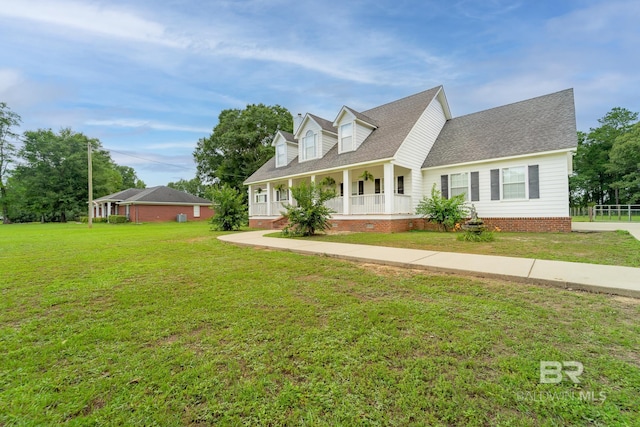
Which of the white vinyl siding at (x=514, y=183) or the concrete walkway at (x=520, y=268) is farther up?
the white vinyl siding at (x=514, y=183)

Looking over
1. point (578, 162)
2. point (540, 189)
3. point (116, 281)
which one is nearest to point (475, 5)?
point (540, 189)

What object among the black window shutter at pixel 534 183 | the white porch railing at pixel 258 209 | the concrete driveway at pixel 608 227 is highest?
the black window shutter at pixel 534 183

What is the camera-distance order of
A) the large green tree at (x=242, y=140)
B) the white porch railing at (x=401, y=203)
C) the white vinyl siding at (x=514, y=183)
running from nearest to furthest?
the white vinyl siding at (x=514, y=183)
the white porch railing at (x=401, y=203)
the large green tree at (x=242, y=140)

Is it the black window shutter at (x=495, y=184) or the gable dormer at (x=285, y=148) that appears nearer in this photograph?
the black window shutter at (x=495, y=184)

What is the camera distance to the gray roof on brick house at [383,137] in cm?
1305

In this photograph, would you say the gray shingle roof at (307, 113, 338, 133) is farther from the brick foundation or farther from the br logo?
the br logo

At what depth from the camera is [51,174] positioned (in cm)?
3494

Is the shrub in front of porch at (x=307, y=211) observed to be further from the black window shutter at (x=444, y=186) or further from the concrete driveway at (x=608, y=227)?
the concrete driveway at (x=608, y=227)

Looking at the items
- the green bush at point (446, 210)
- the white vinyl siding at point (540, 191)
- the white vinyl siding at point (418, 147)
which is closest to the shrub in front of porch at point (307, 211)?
the white vinyl siding at point (418, 147)

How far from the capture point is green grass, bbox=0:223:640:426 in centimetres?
163

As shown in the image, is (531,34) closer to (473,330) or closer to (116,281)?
(473,330)

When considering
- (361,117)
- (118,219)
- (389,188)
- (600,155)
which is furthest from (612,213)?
(118,219)

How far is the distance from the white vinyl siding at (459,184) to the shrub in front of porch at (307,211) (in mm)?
6825

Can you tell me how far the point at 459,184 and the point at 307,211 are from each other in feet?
26.6
